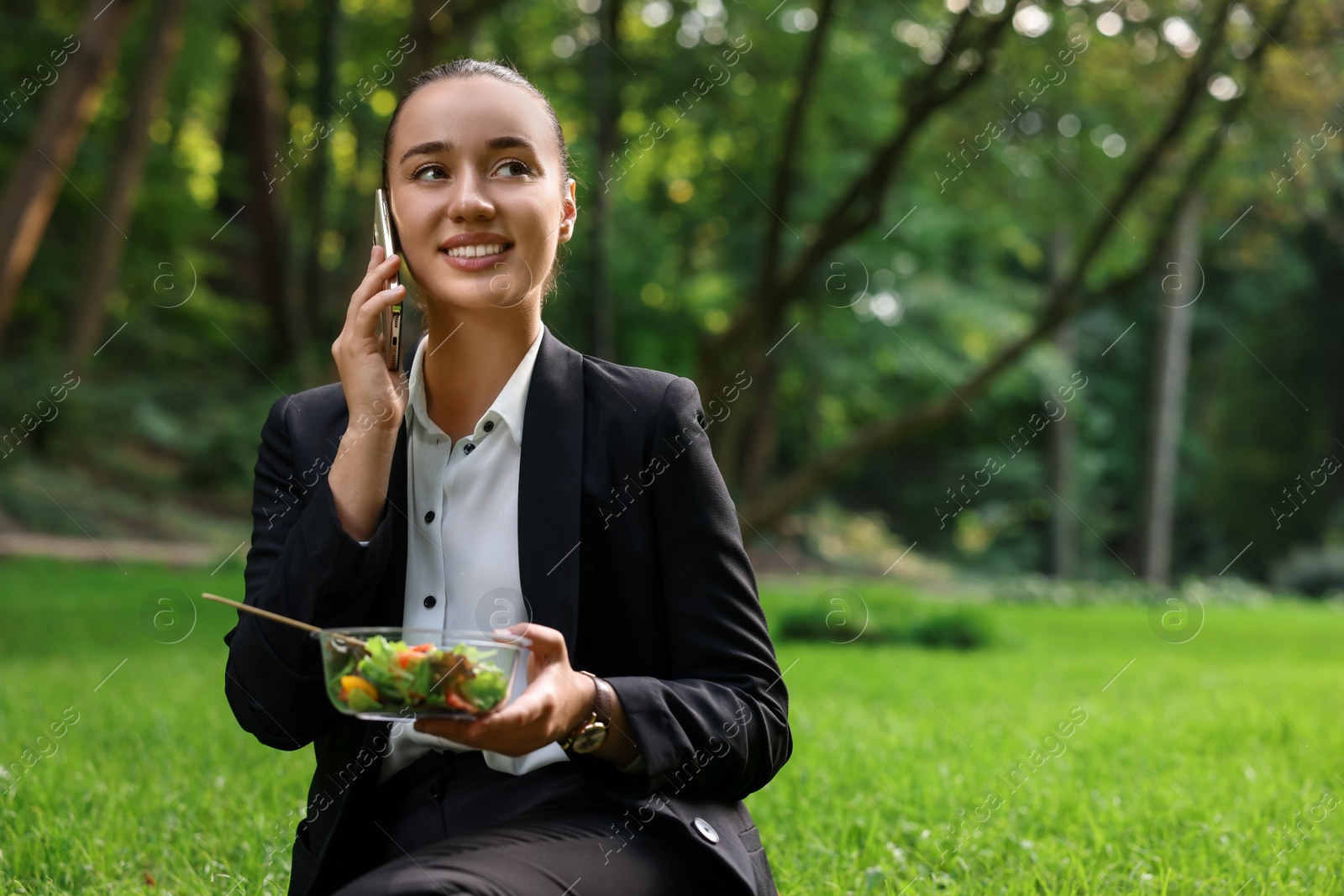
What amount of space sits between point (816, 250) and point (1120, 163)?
11.0ft

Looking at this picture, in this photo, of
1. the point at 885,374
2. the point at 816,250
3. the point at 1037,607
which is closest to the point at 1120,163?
the point at 816,250

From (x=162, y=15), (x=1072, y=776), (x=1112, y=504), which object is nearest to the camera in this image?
(x=1072, y=776)

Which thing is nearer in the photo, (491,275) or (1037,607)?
(491,275)

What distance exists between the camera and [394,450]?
235cm

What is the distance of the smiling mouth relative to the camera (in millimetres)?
2357

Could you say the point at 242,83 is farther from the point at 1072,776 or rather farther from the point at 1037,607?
the point at 1072,776

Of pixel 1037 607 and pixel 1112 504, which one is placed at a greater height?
pixel 1037 607

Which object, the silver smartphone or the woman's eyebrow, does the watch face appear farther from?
the woman's eyebrow

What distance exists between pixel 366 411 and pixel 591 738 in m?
0.68

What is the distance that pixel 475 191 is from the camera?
91.4 inches

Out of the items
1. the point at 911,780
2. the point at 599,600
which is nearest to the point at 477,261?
the point at 599,600

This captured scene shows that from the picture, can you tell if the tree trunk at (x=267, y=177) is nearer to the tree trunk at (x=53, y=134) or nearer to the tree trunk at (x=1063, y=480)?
the tree trunk at (x=53, y=134)

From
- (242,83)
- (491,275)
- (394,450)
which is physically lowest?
(394,450)

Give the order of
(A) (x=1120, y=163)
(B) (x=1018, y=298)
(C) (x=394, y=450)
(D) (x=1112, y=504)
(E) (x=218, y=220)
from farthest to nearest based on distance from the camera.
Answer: (D) (x=1112, y=504), (B) (x=1018, y=298), (E) (x=218, y=220), (A) (x=1120, y=163), (C) (x=394, y=450)
